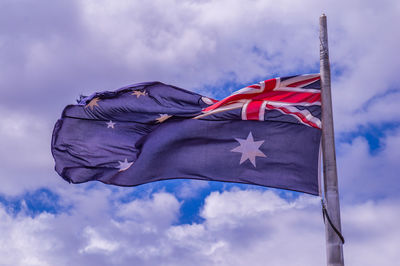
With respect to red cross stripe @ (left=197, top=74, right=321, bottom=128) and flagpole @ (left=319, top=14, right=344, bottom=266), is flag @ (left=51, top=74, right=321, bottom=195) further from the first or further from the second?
flagpole @ (left=319, top=14, right=344, bottom=266)

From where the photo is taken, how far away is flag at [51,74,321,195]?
16.1 m

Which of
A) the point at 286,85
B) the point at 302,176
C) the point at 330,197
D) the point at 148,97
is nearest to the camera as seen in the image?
the point at 330,197

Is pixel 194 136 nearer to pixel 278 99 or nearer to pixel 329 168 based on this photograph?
pixel 278 99

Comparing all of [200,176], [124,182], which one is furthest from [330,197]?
[124,182]

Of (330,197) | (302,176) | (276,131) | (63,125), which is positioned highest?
(63,125)

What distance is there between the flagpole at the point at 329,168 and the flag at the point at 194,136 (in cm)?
41

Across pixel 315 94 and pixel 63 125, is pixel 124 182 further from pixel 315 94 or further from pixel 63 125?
pixel 315 94

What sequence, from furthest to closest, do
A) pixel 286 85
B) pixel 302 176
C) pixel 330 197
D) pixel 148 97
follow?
pixel 148 97, pixel 286 85, pixel 302 176, pixel 330 197

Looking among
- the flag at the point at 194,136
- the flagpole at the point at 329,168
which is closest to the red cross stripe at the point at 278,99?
the flag at the point at 194,136

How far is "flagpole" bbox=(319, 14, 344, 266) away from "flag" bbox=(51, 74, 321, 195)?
0.41 m

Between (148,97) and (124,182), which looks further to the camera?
(148,97)

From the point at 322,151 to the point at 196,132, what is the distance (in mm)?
3924

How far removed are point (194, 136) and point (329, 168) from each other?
430 centimetres

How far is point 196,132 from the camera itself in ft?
57.4
